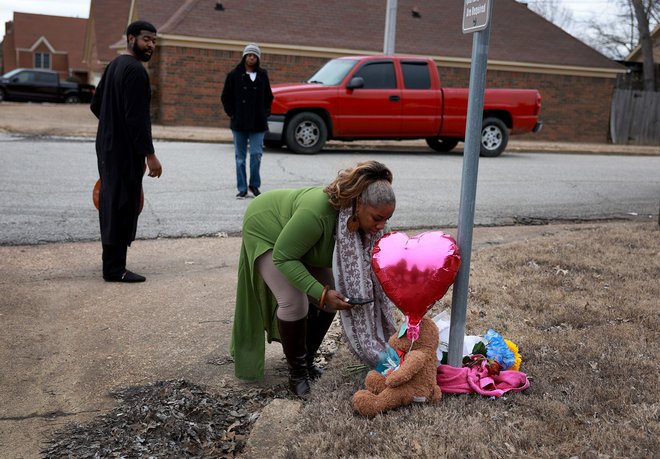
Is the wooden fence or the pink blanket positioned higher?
the wooden fence

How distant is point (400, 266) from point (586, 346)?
1.39 m

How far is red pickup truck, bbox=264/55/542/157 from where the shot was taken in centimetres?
1354

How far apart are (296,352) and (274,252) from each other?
2.07ft

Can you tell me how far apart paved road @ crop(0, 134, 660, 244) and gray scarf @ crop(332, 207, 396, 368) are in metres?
3.78

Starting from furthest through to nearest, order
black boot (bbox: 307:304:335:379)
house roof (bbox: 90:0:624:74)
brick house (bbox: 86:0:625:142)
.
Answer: house roof (bbox: 90:0:624:74) → brick house (bbox: 86:0:625:142) → black boot (bbox: 307:304:335:379)

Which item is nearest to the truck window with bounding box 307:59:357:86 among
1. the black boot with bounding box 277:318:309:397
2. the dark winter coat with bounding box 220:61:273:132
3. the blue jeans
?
the dark winter coat with bounding box 220:61:273:132

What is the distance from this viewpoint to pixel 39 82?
35.0m

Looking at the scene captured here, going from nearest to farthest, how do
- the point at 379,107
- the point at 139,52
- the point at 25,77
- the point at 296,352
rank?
the point at 296,352 < the point at 139,52 < the point at 379,107 < the point at 25,77

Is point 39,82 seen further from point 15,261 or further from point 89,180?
point 15,261

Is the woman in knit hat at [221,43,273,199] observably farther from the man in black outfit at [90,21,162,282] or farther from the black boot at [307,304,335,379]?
the black boot at [307,304,335,379]

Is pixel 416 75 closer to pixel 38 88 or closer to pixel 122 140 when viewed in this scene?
pixel 122 140

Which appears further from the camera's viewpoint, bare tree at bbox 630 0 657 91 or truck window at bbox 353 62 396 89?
bare tree at bbox 630 0 657 91

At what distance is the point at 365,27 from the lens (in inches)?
954

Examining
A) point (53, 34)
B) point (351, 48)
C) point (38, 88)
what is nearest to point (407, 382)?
point (351, 48)
